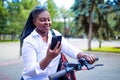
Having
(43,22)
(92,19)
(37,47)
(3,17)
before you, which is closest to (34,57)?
(37,47)

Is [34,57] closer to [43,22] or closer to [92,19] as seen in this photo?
[43,22]

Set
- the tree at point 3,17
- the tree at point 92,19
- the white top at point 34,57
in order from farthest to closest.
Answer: the tree at point 3,17 → the tree at point 92,19 → the white top at point 34,57

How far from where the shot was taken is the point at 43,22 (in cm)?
229

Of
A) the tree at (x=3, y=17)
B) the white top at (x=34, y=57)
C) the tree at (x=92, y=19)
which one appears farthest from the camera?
the tree at (x=3, y=17)

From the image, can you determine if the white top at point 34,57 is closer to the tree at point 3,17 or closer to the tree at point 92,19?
the tree at point 92,19

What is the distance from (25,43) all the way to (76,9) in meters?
27.7

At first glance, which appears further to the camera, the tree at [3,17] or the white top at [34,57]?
the tree at [3,17]

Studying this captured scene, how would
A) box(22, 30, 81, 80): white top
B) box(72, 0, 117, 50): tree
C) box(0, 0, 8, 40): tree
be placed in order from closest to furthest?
box(22, 30, 81, 80): white top
box(72, 0, 117, 50): tree
box(0, 0, 8, 40): tree

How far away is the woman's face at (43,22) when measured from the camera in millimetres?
2279

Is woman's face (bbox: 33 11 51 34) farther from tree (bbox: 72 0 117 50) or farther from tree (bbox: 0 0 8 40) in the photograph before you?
tree (bbox: 0 0 8 40)

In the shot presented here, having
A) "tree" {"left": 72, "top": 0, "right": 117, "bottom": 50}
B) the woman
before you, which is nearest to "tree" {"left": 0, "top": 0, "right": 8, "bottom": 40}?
"tree" {"left": 72, "top": 0, "right": 117, "bottom": 50}

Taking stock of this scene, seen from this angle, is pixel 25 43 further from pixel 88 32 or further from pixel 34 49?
pixel 88 32

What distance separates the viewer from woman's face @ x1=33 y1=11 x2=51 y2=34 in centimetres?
228

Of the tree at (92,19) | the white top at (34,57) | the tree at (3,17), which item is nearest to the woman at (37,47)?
the white top at (34,57)
